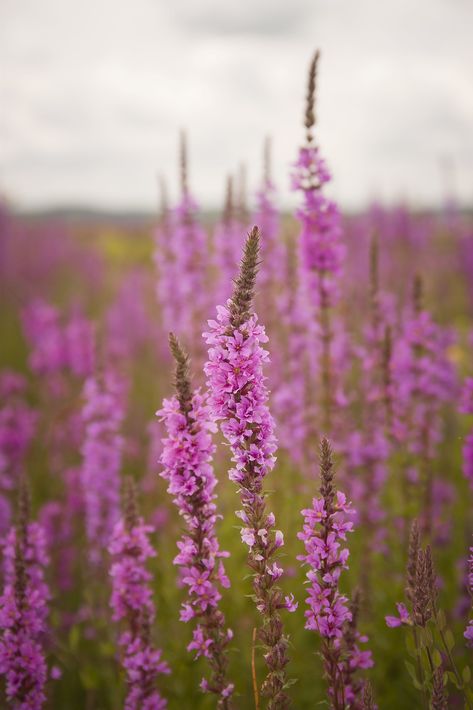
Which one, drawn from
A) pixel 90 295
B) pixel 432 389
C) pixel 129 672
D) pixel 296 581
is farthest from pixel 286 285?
pixel 90 295

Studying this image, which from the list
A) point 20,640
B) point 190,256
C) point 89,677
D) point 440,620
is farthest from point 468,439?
point 190,256

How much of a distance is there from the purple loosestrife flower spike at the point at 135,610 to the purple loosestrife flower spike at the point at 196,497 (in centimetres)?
60

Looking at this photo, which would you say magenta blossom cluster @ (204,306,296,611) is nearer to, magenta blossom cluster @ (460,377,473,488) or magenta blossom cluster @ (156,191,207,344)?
magenta blossom cluster @ (460,377,473,488)

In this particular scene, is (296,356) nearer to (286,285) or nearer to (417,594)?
(286,285)

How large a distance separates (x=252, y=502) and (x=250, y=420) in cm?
44

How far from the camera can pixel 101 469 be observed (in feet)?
17.7

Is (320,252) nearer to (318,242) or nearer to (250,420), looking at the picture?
(318,242)

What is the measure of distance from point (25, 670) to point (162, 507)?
4.11 meters

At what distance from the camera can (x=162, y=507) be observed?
280 inches

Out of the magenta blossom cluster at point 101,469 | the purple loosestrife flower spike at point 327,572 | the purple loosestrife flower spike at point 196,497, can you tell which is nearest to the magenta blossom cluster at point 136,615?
the purple loosestrife flower spike at point 196,497

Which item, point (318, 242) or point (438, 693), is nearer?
point (438, 693)

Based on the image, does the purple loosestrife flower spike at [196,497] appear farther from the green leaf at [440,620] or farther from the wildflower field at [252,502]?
the green leaf at [440,620]

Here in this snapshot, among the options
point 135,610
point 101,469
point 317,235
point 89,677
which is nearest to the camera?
point 135,610

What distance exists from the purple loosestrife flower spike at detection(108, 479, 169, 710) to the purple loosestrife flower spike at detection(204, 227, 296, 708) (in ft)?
3.06
